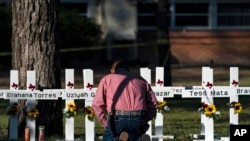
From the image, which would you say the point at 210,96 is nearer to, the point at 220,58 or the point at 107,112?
the point at 107,112

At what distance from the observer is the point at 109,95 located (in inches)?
434

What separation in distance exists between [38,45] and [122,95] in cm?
412

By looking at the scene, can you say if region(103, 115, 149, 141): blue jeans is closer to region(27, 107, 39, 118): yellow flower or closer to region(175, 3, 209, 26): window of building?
region(27, 107, 39, 118): yellow flower

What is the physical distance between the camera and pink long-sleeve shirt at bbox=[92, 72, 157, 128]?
10.9 metres

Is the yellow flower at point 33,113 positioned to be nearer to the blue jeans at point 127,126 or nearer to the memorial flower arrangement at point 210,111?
the memorial flower arrangement at point 210,111

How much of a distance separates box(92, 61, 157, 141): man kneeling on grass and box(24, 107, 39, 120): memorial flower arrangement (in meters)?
3.08

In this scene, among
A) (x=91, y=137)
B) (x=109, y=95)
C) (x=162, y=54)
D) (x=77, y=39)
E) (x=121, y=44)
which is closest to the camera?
(x=109, y=95)

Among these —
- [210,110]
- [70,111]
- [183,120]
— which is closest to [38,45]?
[70,111]

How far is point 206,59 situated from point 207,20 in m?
2.04

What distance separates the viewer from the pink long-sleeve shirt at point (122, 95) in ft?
35.9

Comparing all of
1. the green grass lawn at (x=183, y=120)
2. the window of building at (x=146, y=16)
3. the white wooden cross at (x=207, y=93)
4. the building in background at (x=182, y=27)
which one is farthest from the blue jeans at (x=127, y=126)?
the window of building at (x=146, y=16)

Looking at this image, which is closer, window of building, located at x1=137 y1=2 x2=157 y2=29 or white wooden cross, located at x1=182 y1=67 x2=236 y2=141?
white wooden cross, located at x1=182 y1=67 x2=236 y2=141


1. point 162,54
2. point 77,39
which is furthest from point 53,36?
point 77,39

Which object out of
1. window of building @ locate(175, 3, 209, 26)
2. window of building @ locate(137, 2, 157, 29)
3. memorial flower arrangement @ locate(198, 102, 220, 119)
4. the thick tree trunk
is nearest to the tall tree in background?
memorial flower arrangement @ locate(198, 102, 220, 119)
